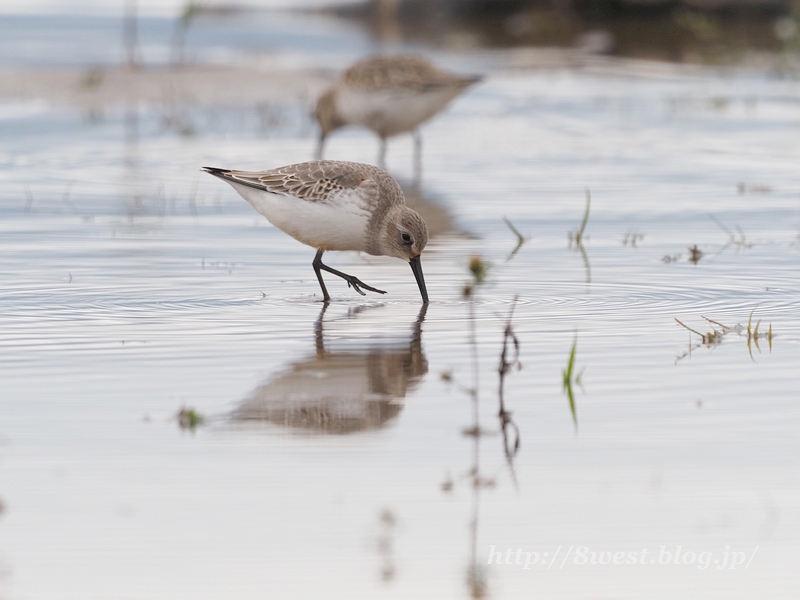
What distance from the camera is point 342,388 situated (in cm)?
559

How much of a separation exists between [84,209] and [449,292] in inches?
157

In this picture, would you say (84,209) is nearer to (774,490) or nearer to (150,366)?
(150,366)

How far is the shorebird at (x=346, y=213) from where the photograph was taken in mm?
7469

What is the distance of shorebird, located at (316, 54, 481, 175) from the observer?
13719 mm

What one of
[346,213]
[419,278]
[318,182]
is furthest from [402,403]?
[318,182]

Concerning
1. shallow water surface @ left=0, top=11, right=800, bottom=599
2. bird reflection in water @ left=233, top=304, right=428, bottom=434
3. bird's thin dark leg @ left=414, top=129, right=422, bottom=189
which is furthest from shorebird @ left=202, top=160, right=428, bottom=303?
bird's thin dark leg @ left=414, top=129, right=422, bottom=189

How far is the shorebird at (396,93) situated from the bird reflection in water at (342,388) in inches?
290

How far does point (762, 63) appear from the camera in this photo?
22.8 m

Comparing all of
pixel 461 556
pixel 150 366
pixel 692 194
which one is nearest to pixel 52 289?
pixel 150 366

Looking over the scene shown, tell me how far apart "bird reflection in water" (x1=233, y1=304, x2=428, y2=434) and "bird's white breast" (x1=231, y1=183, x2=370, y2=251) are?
111 centimetres

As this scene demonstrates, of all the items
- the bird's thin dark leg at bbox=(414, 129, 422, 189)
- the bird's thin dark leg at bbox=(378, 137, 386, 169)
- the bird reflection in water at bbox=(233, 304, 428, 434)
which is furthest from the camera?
the bird's thin dark leg at bbox=(378, 137, 386, 169)

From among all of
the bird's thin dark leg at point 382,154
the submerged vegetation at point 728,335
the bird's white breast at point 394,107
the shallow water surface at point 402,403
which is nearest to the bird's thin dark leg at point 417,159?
the bird's white breast at point 394,107

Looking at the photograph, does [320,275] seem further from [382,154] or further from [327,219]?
[382,154]

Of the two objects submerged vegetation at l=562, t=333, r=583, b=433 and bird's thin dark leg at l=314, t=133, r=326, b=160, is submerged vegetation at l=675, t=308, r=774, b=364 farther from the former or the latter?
bird's thin dark leg at l=314, t=133, r=326, b=160
